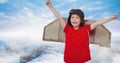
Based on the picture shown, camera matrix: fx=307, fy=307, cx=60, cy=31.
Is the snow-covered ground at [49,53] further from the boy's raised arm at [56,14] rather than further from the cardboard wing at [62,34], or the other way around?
the boy's raised arm at [56,14]

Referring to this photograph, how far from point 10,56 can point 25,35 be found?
17 cm

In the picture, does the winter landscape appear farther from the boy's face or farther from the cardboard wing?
the boy's face

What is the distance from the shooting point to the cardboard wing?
6.44 feet

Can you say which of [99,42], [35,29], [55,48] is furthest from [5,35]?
[99,42]

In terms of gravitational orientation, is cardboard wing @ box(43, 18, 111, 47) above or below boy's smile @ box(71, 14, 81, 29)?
below

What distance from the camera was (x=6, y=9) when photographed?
2.04m

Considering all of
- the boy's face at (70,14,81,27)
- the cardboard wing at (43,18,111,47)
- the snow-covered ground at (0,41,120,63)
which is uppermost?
the boy's face at (70,14,81,27)

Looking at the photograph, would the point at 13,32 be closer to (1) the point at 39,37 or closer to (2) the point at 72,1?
(1) the point at 39,37

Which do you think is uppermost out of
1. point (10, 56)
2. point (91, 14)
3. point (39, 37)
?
point (91, 14)

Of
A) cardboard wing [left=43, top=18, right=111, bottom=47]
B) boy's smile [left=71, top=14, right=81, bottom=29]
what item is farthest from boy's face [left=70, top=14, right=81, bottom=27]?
cardboard wing [left=43, top=18, right=111, bottom=47]

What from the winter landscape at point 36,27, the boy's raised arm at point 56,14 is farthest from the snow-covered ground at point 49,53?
the boy's raised arm at point 56,14

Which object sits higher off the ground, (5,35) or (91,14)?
(91,14)

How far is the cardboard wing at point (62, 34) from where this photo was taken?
1962mm

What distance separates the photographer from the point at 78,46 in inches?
72.9
